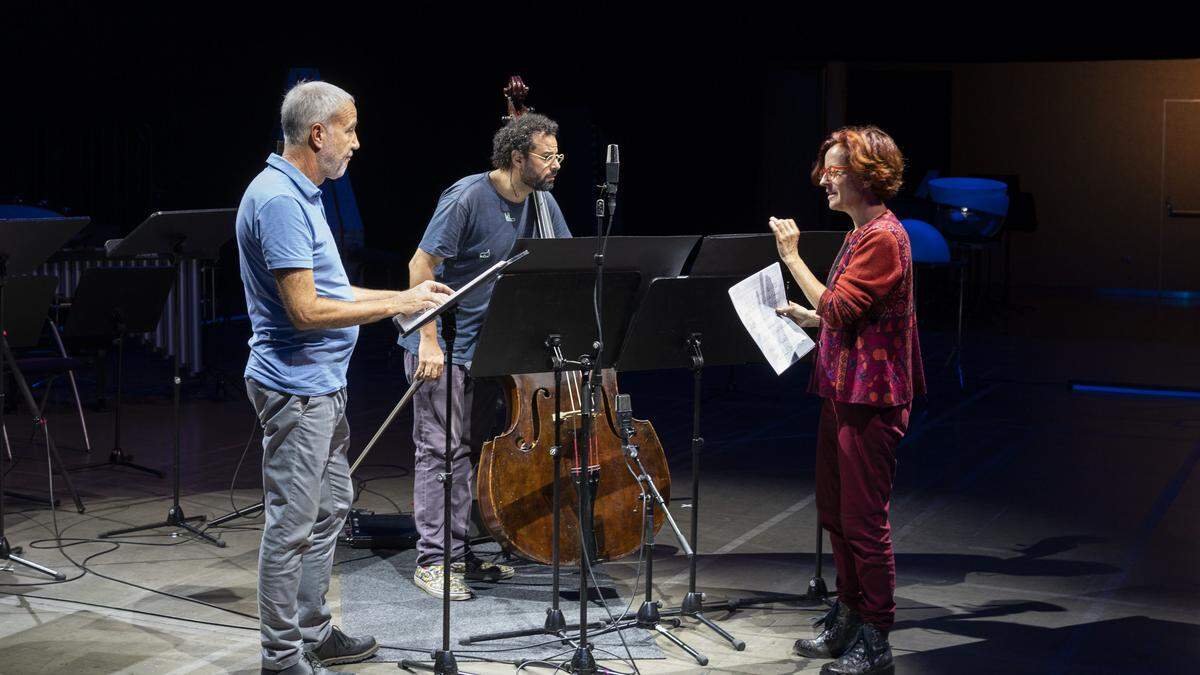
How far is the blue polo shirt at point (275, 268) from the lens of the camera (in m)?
3.32

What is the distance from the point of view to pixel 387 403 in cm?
795

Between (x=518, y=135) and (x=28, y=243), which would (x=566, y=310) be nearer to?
(x=518, y=135)

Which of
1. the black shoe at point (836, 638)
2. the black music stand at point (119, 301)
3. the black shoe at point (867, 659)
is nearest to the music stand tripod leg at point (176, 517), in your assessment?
the black music stand at point (119, 301)

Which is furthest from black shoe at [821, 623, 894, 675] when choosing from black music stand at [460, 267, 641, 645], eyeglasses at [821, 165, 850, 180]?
eyeglasses at [821, 165, 850, 180]

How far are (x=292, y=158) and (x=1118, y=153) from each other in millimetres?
12968

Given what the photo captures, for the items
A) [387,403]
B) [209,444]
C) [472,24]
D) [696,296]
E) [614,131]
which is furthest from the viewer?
[614,131]

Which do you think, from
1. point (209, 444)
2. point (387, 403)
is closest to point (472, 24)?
point (387, 403)

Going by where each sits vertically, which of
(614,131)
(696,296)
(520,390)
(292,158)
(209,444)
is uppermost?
(614,131)

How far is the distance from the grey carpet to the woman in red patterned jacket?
0.69 metres

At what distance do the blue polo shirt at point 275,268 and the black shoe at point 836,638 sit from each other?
1643 mm

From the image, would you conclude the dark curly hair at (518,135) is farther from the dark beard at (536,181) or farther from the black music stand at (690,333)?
the black music stand at (690,333)

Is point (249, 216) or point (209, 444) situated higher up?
point (249, 216)

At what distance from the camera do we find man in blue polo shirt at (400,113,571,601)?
4.40 m

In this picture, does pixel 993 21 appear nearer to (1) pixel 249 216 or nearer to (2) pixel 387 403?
(2) pixel 387 403
